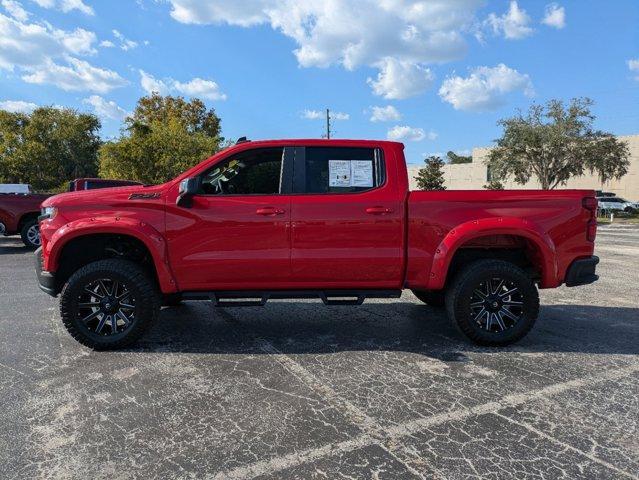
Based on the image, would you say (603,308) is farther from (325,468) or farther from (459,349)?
(325,468)

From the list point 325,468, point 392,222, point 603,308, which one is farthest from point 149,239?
point 603,308

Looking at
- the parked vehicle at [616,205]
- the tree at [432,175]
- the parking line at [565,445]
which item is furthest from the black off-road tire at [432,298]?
the tree at [432,175]

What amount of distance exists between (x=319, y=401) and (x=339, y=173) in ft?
6.98

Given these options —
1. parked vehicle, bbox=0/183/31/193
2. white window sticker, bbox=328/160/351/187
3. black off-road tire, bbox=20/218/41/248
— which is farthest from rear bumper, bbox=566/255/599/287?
parked vehicle, bbox=0/183/31/193

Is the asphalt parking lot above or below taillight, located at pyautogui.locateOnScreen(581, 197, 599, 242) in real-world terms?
below

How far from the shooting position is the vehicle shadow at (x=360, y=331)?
4.39 metres

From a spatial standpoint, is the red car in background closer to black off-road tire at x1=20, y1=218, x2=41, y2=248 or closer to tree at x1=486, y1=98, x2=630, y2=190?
black off-road tire at x1=20, y1=218, x2=41, y2=248

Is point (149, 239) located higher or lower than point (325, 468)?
higher

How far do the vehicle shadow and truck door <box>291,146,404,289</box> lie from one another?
0.64 meters

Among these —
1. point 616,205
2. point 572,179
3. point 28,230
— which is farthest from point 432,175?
point 28,230

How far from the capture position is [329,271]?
4320 mm

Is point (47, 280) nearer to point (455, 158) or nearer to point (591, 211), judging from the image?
point (591, 211)

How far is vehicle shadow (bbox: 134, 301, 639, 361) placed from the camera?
14.4 ft

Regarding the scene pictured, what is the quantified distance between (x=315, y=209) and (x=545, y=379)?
2376 mm
